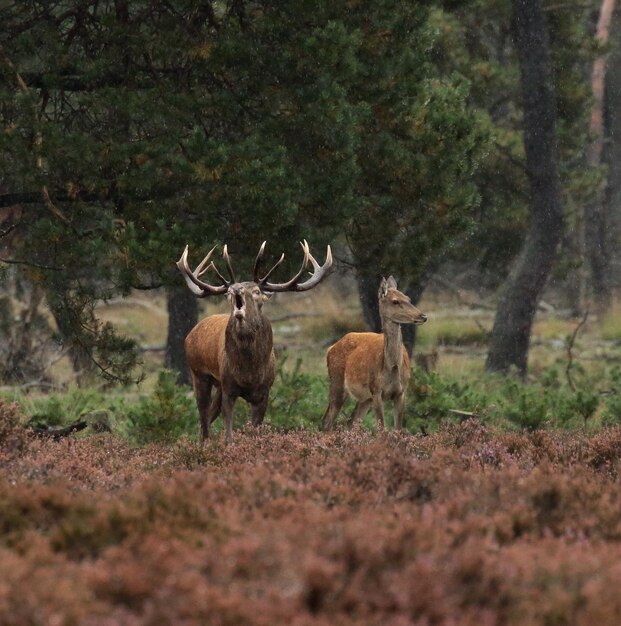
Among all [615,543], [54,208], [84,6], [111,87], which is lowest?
[615,543]

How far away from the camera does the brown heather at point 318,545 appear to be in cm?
424

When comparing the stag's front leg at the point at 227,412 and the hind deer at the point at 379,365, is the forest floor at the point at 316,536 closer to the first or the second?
the stag's front leg at the point at 227,412

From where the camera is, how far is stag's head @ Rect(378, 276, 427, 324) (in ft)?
38.9

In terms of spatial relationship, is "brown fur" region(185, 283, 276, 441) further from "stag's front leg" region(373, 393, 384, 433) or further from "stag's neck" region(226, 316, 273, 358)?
"stag's front leg" region(373, 393, 384, 433)

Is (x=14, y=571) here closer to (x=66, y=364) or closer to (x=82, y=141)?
(x=82, y=141)

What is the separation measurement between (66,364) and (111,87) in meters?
13.5

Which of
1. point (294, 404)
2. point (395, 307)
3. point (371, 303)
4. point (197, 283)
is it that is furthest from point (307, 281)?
point (371, 303)

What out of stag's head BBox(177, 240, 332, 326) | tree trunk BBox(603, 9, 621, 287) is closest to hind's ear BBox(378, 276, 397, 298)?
stag's head BBox(177, 240, 332, 326)

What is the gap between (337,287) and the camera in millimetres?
37500

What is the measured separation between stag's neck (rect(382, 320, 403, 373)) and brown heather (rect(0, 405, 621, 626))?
4039 millimetres

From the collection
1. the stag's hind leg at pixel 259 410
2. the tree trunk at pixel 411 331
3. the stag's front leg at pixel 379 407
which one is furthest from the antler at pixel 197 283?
the tree trunk at pixel 411 331

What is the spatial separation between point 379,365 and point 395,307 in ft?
1.92

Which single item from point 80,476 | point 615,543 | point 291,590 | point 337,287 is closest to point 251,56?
point 80,476

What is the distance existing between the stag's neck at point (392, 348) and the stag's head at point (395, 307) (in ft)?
0.26
